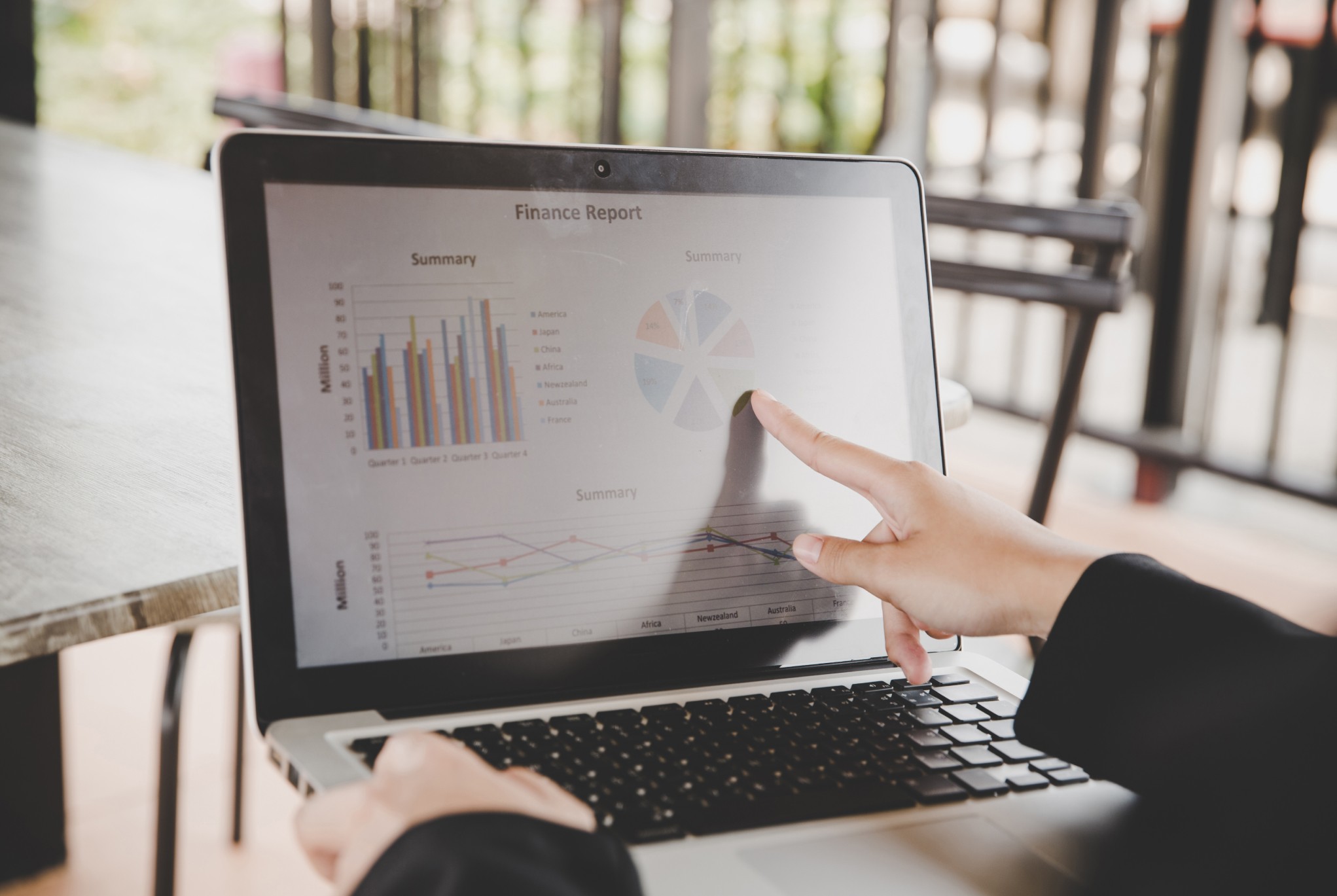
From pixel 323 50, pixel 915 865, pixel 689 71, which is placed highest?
pixel 323 50

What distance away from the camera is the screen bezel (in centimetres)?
51

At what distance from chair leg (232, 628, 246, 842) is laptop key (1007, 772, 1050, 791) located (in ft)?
3.36

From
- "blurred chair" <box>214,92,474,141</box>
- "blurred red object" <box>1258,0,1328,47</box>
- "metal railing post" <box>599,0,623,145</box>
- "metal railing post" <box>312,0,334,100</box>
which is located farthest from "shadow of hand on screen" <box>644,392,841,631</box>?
"metal railing post" <box>312,0,334,100</box>

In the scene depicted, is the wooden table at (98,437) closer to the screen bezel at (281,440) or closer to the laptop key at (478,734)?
the screen bezel at (281,440)

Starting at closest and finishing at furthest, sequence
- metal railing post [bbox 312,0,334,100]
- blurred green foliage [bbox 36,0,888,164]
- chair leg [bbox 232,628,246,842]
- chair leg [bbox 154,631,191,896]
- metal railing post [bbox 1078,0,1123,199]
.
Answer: chair leg [bbox 154,631,191,896]
chair leg [bbox 232,628,246,842]
metal railing post [bbox 1078,0,1123,199]
blurred green foliage [bbox 36,0,888,164]
metal railing post [bbox 312,0,334,100]

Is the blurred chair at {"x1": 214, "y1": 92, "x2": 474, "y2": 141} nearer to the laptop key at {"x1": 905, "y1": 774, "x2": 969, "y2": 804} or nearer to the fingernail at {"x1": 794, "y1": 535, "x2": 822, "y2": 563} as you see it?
the fingernail at {"x1": 794, "y1": 535, "x2": 822, "y2": 563}

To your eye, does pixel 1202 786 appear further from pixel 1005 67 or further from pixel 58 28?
pixel 58 28

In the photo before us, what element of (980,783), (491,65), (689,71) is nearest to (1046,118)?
(689,71)

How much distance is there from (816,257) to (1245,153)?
233 cm

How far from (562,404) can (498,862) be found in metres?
0.26

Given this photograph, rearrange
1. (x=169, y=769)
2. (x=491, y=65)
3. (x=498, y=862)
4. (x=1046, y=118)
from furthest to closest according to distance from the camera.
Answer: (x=491, y=65) → (x=1046, y=118) → (x=169, y=769) → (x=498, y=862)

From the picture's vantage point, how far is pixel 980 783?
51 centimetres

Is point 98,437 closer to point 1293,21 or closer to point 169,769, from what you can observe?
point 169,769

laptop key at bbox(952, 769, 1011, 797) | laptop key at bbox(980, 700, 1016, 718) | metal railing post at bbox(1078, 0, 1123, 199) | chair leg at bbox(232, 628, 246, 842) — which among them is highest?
metal railing post at bbox(1078, 0, 1123, 199)
